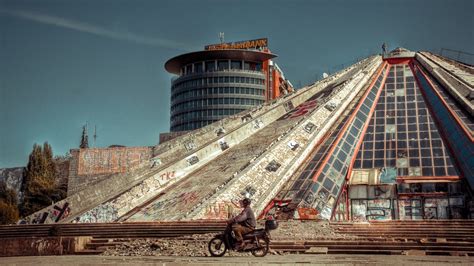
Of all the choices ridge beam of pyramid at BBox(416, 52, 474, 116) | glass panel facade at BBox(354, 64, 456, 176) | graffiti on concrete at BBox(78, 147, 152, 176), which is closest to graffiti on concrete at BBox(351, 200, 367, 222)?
glass panel facade at BBox(354, 64, 456, 176)

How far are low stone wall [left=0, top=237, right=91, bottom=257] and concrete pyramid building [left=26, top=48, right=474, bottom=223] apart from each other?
22.3ft

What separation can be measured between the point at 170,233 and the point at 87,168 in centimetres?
2127

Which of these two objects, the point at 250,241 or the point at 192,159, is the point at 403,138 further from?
the point at 250,241

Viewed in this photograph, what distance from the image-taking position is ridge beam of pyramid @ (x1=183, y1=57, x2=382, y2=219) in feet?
79.2

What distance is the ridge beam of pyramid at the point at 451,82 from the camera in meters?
31.1

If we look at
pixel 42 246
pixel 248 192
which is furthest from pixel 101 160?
pixel 42 246

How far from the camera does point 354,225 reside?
731 inches

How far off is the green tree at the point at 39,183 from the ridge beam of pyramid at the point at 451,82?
27.4 m

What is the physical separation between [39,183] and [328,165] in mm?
25516

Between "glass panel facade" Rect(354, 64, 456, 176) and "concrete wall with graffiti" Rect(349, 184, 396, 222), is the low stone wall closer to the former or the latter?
"concrete wall with graffiti" Rect(349, 184, 396, 222)

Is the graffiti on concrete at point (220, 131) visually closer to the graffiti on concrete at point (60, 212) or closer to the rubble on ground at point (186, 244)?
the graffiti on concrete at point (60, 212)

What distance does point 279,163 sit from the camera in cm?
2766

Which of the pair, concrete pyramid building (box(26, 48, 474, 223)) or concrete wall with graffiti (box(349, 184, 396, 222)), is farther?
concrete wall with graffiti (box(349, 184, 396, 222))

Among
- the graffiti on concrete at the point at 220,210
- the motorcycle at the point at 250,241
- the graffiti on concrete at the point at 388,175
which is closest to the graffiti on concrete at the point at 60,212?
the graffiti on concrete at the point at 220,210
